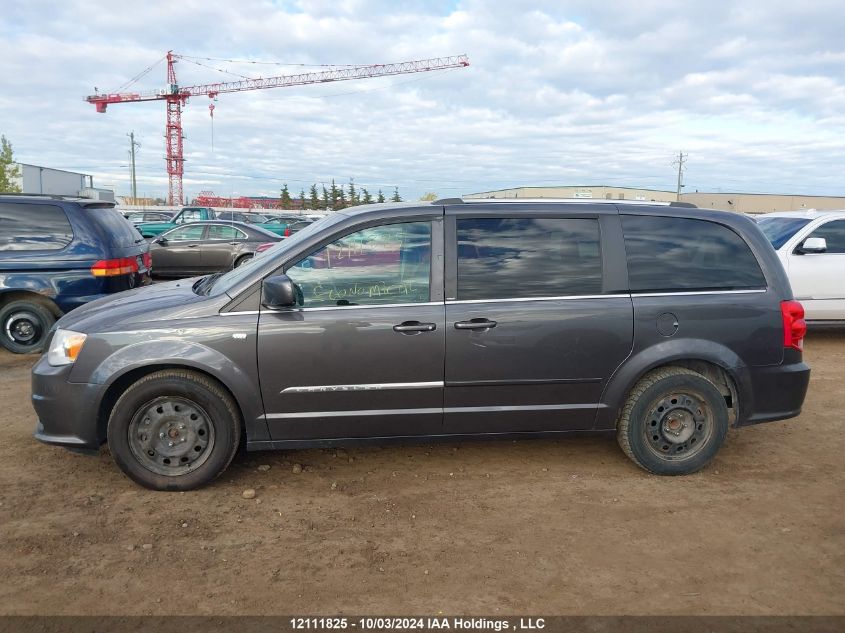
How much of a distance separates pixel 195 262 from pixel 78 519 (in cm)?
1196

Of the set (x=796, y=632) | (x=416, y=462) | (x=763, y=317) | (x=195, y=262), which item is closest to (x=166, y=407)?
(x=416, y=462)

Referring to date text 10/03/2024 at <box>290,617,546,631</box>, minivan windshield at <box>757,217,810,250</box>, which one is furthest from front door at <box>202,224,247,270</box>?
date text 10/03/2024 at <box>290,617,546,631</box>

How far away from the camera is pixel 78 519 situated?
3.56 meters

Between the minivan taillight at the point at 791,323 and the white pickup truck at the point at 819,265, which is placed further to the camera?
the white pickup truck at the point at 819,265

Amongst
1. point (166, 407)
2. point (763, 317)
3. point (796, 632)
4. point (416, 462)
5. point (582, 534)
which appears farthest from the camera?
point (416, 462)

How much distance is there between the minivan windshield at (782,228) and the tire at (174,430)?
763 cm

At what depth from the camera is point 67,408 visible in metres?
3.82

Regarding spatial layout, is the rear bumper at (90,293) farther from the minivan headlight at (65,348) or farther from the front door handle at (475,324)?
the front door handle at (475,324)

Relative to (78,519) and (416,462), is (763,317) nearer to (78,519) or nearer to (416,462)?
(416,462)

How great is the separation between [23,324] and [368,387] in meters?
5.60

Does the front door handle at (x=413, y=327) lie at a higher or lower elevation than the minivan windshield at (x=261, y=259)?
lower

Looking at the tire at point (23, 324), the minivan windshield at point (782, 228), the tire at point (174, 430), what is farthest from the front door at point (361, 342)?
the minivan windshield at point (782, 228)

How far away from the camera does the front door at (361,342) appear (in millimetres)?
3820

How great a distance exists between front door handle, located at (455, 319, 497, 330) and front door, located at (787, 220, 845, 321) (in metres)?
6.20
